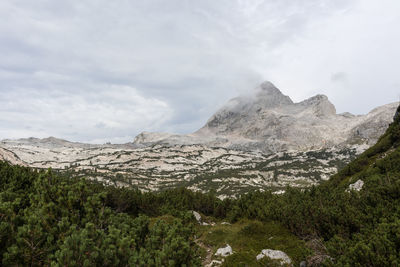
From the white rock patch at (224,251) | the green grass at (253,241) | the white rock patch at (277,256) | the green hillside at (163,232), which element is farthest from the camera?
the white rock patch at (224,251)

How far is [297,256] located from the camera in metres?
13.0

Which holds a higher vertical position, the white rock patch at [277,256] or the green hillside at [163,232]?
the green hillside at [163,232]

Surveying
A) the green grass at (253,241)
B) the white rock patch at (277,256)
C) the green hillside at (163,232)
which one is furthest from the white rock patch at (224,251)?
the white rock patch at (277,256)

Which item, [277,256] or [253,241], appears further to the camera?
[253,241]

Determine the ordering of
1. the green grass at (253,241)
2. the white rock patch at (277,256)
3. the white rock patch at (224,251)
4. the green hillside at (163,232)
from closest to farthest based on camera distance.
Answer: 1. the green hillside at (163,232)
2. the white rock patch at (277,256)
3. the green grass at (253,241)
4. the white rock patch at (224,251)

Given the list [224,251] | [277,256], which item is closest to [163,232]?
[277,256]

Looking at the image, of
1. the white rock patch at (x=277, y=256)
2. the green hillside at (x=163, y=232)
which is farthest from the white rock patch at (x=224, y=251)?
the white rock patch at (x=277, y=256)

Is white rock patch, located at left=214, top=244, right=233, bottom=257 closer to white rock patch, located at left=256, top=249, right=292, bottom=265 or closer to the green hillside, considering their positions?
the green hillside

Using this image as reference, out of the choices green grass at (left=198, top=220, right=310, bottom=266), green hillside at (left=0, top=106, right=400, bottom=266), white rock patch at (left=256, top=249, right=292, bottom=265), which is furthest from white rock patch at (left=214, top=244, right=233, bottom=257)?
white rock patch at (left=256, top=249, right=292, bottom=265)

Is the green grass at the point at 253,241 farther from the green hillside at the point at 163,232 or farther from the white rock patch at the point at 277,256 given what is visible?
the white rock patch at the point at 277,256

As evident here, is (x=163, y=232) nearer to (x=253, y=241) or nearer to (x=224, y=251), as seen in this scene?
(x=224, y=251)

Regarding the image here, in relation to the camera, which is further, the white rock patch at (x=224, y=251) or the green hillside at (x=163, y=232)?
the white rock patch at (x=224, y=251)

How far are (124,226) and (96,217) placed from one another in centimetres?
125

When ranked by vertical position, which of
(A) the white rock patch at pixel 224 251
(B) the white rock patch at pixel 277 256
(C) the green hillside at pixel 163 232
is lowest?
(A) the white rock patch at pixel 224 251
